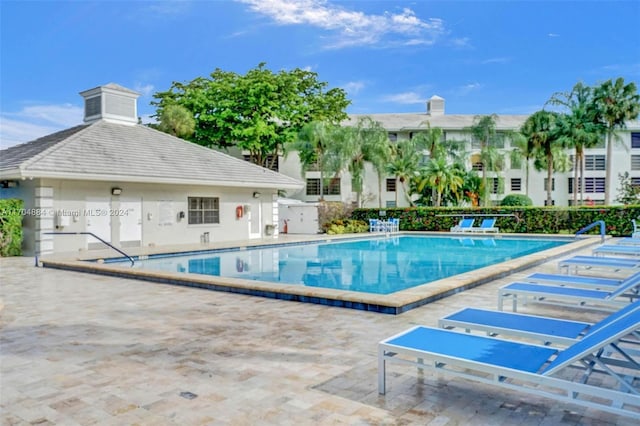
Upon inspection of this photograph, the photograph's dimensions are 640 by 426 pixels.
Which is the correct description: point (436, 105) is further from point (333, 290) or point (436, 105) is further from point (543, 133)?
point (333, 290)

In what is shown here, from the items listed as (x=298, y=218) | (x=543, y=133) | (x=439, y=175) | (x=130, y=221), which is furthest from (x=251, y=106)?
(x=543, y=133)

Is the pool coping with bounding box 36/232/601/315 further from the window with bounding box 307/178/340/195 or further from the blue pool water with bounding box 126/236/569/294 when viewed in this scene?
the window with bounding box 307/178/340/195

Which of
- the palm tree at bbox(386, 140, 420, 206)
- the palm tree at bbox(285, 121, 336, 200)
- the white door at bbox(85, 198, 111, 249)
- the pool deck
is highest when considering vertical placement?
the palm tree at bbox(285, 121, 336, 200)

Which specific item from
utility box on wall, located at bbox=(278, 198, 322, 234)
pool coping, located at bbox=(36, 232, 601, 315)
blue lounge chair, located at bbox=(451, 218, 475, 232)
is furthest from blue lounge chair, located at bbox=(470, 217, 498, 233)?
pool coping, located at bbox=(36, 232, 601, 315)

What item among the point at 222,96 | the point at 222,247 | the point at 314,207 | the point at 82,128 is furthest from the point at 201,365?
the point at 222,96

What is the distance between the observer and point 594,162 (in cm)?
4234

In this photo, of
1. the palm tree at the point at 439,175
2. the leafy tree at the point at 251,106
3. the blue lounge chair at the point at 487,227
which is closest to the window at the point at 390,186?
the leafy tree at the point at 251,106

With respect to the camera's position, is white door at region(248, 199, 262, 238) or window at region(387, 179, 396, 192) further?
window at region(387, 179, 396, 192)

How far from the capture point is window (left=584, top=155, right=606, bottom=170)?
139 feet

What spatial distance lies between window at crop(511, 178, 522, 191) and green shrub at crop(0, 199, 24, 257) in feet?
123

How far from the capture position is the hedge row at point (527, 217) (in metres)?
22.8

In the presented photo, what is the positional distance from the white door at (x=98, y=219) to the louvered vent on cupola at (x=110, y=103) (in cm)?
556

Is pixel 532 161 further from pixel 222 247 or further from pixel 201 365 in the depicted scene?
pixel 201 365

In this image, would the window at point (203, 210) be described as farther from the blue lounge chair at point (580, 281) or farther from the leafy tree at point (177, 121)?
the blue lounge chair at point (580, 281)
